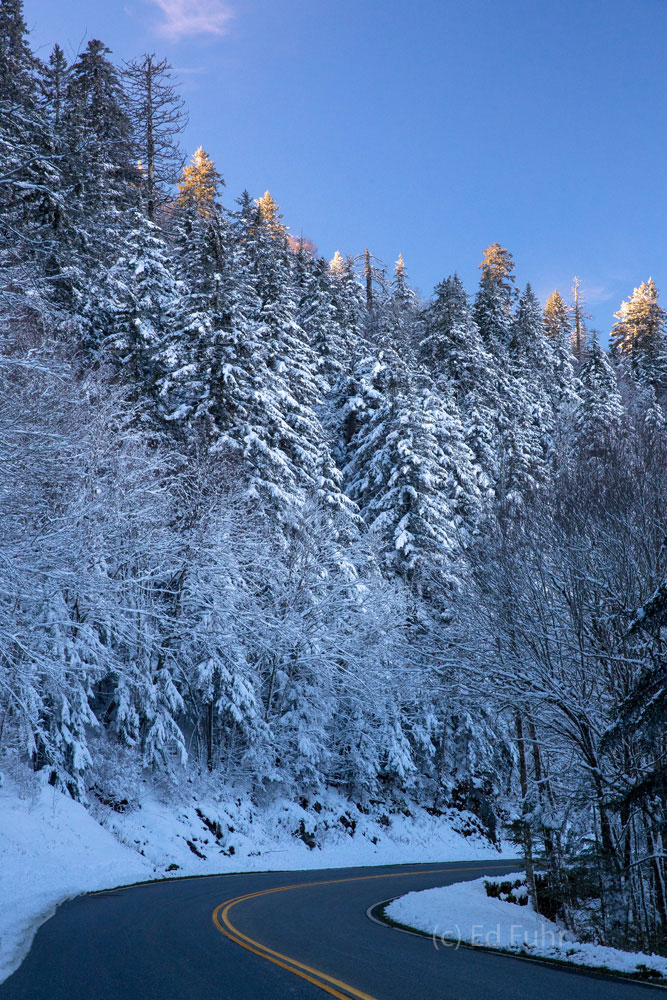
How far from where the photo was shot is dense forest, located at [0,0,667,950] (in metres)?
15.2

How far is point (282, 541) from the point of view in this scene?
30.8 meters

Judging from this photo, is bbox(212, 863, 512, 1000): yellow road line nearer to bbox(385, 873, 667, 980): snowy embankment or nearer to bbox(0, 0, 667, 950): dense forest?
bbox(385, 873, 667, 980): snowy embankment

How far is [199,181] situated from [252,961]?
5704 cm

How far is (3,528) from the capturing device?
15430 mm

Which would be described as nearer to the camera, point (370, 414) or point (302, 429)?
point (302, 429)

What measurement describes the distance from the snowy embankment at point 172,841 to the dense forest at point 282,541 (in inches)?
46.5

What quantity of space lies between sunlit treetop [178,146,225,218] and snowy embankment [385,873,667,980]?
4506 centimetres

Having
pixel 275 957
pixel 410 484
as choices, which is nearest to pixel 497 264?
pixel 410 484

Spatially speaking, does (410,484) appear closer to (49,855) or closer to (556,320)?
(49,855)

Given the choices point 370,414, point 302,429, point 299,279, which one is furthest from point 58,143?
point 299,279

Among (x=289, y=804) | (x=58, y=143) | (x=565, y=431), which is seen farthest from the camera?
(x=565, y=431)

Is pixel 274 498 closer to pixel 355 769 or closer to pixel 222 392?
pixel 222 392

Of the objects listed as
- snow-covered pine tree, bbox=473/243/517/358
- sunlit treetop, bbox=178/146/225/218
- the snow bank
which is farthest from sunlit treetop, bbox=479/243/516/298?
the snow bank

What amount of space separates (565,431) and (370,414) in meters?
19.9
